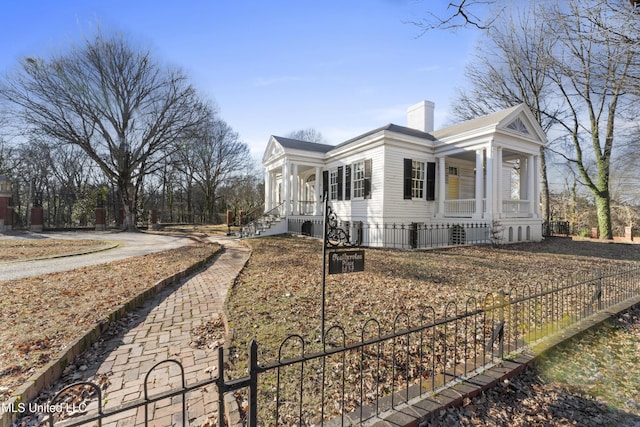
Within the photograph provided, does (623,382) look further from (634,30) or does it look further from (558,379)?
(634,30)

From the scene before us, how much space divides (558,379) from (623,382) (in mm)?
721

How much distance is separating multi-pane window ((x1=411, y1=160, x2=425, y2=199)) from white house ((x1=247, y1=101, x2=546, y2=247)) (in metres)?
0.05

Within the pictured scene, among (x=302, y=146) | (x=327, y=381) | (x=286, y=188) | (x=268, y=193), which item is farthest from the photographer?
(x=268, y=193)

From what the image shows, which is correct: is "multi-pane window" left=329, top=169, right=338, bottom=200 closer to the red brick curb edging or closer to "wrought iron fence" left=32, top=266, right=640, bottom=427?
the red brick curb edging

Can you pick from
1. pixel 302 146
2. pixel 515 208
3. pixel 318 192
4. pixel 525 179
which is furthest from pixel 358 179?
pixel 525 179

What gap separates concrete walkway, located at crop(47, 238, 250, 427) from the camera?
2.44 meters

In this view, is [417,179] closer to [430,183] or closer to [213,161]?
[430,183]

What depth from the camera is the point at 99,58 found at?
1959cm

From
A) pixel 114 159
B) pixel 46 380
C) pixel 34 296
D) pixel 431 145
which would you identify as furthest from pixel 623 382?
pixel 114 159

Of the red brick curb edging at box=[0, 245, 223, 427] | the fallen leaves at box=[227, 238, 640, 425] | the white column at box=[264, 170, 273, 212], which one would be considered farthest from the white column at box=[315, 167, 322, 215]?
the red brick curb edging at box=[0, 245, 223, 427]

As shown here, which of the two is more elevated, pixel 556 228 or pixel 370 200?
pixel 370 200

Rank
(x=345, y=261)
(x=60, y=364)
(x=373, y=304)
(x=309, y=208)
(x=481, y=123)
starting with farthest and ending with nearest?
1. (x=309, y=208)
2. (x=481, y=123)
3. (x=373, y=304)
4. (x=345, y=261)
5. (x=60, y=364)

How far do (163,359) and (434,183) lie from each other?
14359mm

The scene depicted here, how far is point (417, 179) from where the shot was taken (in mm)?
14531
